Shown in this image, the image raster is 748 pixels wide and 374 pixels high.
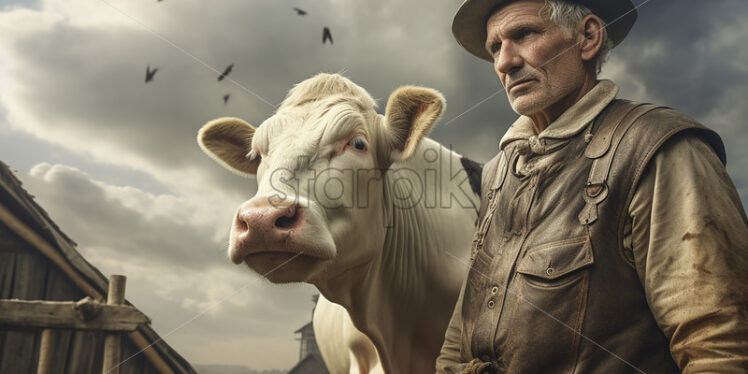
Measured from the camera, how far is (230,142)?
→ 3291 millimetres

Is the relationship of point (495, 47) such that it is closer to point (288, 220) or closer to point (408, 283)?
point (288, 220)

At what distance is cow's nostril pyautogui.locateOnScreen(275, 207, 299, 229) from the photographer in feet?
6.77

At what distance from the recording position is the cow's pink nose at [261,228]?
2.01m

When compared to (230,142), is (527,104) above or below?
below

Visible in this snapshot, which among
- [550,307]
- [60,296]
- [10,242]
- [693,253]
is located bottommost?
[550,307]

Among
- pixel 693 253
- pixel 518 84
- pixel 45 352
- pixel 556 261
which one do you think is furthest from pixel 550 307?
pixel 45 352

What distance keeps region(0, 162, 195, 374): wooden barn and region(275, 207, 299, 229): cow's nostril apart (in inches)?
139

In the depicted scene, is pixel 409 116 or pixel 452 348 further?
pixel 409 116

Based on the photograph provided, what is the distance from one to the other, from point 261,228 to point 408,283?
1183mm

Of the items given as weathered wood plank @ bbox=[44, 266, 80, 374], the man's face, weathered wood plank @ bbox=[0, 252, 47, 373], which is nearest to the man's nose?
the man's face

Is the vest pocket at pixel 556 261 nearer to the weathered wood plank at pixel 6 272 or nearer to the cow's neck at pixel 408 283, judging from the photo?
the cow's neck at pixel 408 283

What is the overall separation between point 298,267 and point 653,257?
1.35 metres

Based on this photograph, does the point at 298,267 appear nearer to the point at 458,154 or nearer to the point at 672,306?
the point at 672,306

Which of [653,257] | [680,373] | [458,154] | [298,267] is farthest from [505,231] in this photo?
[458,154]
